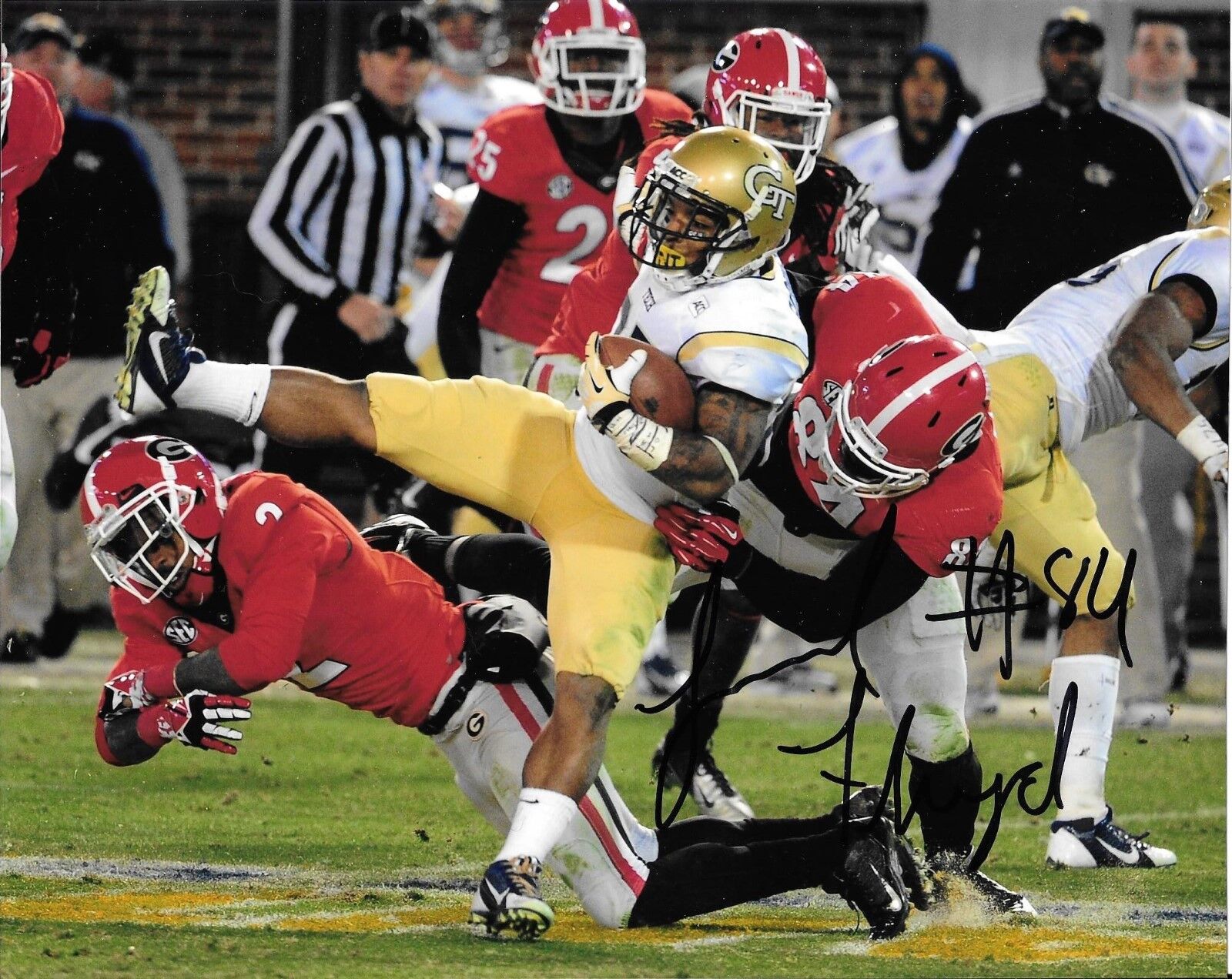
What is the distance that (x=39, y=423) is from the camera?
16.8 feet

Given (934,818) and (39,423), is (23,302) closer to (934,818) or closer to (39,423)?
(39,423)

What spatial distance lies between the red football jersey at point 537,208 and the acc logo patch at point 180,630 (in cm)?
174

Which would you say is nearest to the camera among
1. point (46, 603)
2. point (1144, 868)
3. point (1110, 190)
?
point (1144, 868)

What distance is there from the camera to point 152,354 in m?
3.85

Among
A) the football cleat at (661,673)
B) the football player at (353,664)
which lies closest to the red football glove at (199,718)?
the football player at (353,664)

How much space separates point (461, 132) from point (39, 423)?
2.03 m

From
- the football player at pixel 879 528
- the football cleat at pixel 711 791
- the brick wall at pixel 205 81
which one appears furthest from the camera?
the brick wall at pixel 205 81

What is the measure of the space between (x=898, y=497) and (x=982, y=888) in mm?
845

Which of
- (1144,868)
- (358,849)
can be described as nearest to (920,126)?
(1144,868)

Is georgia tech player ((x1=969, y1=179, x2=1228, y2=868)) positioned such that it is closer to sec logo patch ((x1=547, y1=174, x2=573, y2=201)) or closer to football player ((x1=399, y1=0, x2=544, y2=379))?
sec logo patch ((x1=547, y1=174, x2=573, y2=201))

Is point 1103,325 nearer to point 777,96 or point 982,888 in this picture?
point 777,96

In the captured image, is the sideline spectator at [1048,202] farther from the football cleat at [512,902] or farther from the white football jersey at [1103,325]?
the football cleat at [512,902]

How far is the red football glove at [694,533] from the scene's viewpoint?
377cm

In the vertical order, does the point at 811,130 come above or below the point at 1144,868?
above
